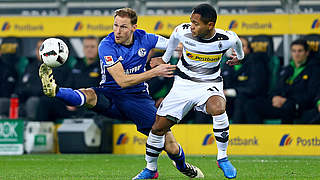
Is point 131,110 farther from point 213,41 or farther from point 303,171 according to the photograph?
point 303,171

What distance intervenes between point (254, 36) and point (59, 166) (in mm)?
5196

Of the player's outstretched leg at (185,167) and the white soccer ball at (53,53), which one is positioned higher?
the white soccer ball at (53,53)

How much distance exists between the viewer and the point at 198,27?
27.0 feet

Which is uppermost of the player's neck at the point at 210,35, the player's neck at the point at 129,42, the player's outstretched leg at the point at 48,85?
the player's neck at the point at 210,35


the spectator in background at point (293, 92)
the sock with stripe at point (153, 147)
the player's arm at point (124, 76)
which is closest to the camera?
the player's arm at point (124, 76)

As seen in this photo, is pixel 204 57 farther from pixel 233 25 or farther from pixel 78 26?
pixel 78 26

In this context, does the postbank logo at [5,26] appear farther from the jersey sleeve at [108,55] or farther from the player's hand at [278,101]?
the jersey sleeve at [108,55]

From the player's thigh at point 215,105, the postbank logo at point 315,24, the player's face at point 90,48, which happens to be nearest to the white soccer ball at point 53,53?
the player's thigh at point 215,105

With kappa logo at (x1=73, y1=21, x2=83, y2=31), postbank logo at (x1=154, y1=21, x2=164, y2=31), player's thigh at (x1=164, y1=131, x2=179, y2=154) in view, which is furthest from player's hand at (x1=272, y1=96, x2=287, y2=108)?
player's thigh at (x1=164, y1=131, x2=179, y2=154)

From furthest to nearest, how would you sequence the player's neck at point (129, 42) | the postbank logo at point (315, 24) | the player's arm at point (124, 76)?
the postbank logo at point (315, 24), the player's neck at point (129, 42), the player's arm at point (124, 76)

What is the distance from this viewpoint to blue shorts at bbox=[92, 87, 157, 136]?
8.78 m

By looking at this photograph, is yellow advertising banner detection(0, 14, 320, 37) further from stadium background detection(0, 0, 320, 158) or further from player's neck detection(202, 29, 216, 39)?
player's neck detection(202, 29, 216, 39)

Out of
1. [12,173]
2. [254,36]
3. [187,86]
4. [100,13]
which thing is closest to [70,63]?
[100,13]

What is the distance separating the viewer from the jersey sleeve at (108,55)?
8492 millimetres
